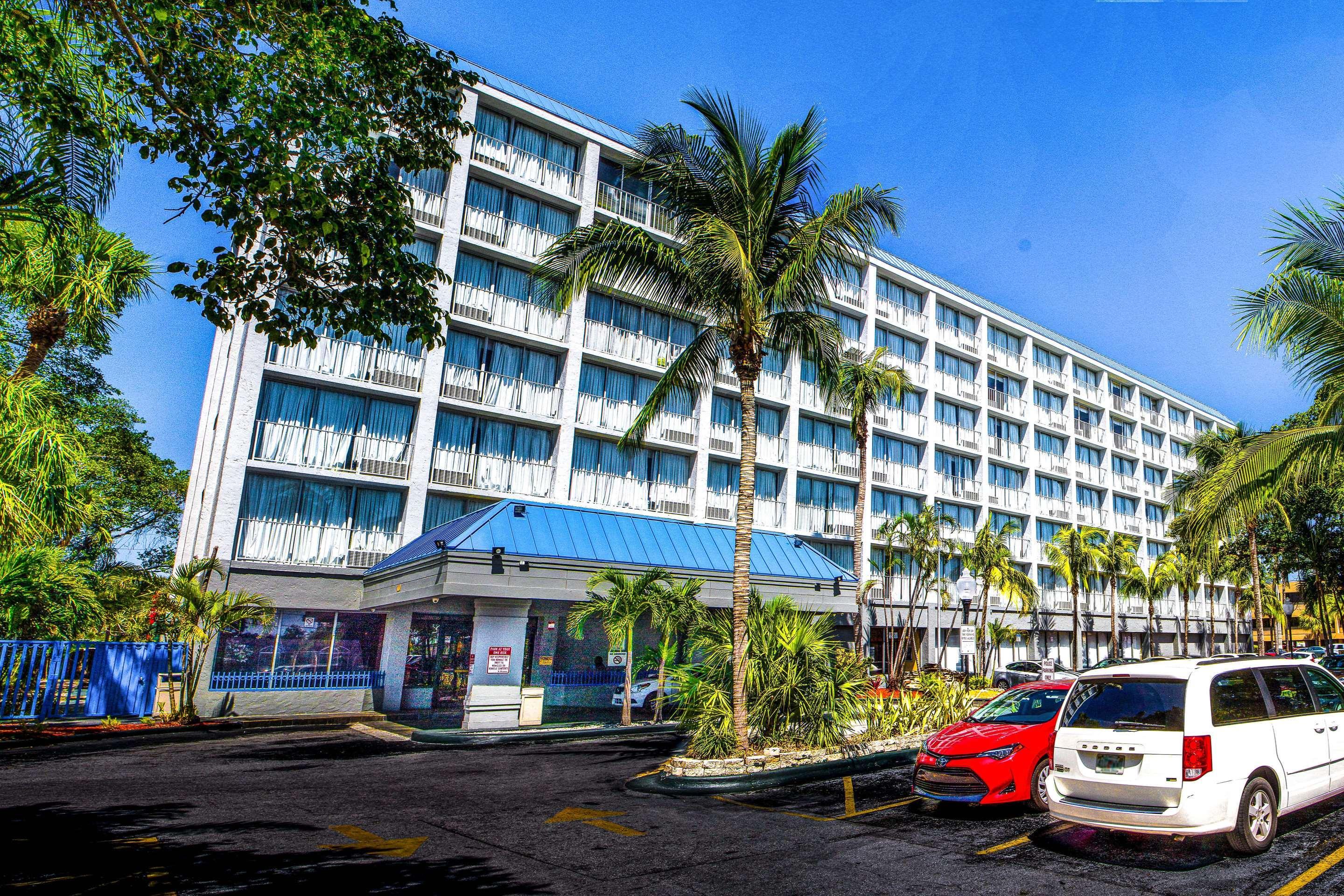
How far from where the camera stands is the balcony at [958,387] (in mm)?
43594

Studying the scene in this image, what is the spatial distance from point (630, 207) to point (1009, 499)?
94.4ft

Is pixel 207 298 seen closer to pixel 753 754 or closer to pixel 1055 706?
pixel 753 754

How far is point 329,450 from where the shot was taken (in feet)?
80.9

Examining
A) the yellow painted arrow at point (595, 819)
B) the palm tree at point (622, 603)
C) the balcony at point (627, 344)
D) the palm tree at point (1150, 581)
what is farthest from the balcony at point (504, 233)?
the palm tree at point (1150, 581)

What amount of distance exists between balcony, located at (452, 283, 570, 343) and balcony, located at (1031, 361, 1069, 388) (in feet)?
111

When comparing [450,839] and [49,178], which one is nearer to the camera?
[49,178]

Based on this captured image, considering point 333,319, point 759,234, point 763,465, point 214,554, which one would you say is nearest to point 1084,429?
point 763,465

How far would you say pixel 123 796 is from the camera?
11.0 m

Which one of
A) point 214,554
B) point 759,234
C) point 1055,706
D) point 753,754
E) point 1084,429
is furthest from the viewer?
point 1084,429

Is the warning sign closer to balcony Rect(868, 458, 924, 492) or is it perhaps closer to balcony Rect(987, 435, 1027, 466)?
balcony Rect(868, 458, 924, 492)

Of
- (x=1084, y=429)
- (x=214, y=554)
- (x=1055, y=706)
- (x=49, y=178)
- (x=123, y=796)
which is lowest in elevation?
(x=123, y=796)

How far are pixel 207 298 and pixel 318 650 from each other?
62.5 feet

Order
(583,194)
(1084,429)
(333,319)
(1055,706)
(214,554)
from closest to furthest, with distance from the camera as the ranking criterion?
1. (333,319)
2. (1055,706)
3. (214,554)
4. (583,194)
5. (1084,429)

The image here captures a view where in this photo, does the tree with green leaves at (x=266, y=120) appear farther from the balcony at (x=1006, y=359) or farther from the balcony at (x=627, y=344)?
the balcony at (x=1006, y=359)
